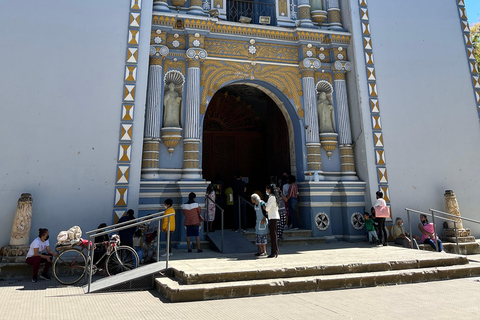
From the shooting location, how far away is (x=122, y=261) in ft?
19.2

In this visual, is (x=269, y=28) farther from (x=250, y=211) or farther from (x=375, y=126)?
(x=250, y=211)

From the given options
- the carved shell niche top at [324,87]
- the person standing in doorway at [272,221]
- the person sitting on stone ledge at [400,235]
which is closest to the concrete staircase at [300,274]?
the person standing in doorway at [272,221]

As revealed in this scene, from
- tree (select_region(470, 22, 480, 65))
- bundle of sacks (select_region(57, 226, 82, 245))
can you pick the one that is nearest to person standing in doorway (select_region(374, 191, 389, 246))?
bundle of sacks (select_region(57, 226, 82, 245))

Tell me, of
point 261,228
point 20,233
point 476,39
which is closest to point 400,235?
point 261,228

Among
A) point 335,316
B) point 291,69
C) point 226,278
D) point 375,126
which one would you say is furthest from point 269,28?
point 335,316

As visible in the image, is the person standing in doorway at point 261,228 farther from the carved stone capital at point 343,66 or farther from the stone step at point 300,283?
the carved stone capital at point 343,66

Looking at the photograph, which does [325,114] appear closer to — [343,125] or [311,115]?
[311,115]

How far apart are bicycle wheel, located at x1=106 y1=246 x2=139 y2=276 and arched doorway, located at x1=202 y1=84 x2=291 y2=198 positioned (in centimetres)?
550

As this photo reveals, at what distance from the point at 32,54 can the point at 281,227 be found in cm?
702

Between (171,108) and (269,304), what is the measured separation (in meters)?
5.94

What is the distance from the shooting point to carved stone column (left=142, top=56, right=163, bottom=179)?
816 cm

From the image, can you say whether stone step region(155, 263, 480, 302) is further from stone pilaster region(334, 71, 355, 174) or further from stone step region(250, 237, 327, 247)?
stone pilaster region(334, 71, 355, 174)

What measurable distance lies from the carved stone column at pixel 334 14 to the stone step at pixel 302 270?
7.43m

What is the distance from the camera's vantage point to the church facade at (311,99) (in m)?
7.88
